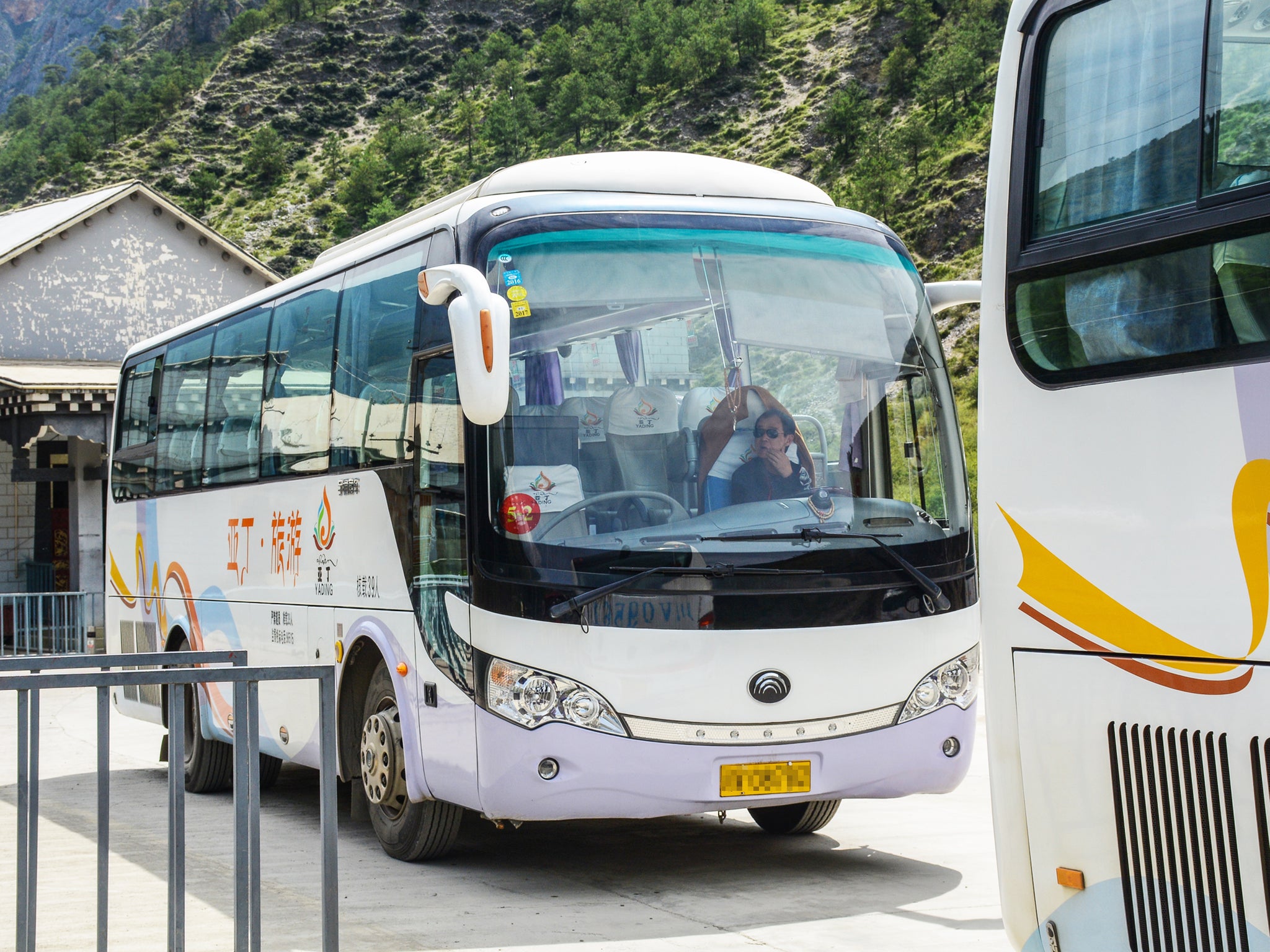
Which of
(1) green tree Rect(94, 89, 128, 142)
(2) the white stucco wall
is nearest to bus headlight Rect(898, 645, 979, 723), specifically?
(2) the white stucco wall

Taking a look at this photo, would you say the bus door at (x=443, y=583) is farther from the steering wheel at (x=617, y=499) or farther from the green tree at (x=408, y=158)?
the green tree at (x=408, y=158)

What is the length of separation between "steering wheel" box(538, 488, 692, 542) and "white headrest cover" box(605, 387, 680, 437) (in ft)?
0.92

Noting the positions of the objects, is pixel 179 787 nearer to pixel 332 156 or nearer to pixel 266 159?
pixel 266 159

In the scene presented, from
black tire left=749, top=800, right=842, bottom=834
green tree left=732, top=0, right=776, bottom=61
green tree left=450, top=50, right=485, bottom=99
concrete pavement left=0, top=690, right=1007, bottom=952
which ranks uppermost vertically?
green tree left=450, top=50, right=485, bottom=99

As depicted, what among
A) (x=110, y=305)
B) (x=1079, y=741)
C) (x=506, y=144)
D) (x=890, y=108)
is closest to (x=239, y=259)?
(x=110, y=305)

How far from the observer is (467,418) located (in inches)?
268

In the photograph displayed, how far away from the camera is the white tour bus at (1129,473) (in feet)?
11.6

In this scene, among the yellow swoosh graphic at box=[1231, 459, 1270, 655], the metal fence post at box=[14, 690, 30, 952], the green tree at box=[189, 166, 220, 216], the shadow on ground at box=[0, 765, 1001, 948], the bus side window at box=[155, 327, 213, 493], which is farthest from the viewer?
the green tree at box=[189, 166, 220, 216]

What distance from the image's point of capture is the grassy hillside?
78.5 metres

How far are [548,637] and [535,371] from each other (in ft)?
3.96

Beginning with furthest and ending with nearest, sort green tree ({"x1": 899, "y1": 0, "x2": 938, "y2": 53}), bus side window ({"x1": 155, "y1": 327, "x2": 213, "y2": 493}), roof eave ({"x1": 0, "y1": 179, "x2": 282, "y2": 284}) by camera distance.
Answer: green tree ({"x1": 899, "y1": 0, "x2": 938, "y2": 53}), roof eave ({"x1": 0, "y1": 179, "x2": 282, "y2": 284}), bus side window ({"x1": 155, "y1": 327, "x2": 213, "y2": 493})

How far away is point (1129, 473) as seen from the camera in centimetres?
380

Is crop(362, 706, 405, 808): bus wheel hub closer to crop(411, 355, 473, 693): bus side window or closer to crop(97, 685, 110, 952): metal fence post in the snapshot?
crop(411, 355, 473, 693): bus side window

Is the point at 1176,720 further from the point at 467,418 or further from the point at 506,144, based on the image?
the point at 506,144
